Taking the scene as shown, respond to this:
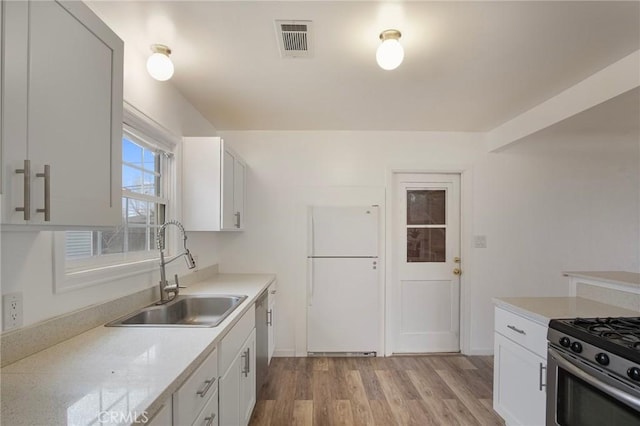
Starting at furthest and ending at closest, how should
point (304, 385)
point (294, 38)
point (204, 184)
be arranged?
1. point (304, 385)
2. point (204, 184)
3. point (294, 38)

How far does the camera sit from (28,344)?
1215 millimetres

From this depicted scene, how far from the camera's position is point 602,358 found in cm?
143

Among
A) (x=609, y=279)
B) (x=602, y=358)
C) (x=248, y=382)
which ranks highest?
(x=609, y=279)

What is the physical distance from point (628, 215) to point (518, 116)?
1958mm

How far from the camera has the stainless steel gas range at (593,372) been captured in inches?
52.0

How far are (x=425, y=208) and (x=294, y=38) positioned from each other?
→ 8.01ft

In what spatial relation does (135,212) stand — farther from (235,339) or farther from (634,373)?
(634,373)

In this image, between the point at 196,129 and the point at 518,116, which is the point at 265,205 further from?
the point at 518,116

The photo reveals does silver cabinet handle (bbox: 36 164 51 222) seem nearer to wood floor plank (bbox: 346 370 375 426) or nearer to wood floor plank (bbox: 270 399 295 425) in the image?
wood floor plank (bbox: 270 399 295 425)

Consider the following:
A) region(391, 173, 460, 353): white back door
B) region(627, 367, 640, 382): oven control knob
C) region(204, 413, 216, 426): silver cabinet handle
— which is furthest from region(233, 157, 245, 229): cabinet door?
region(627, 367, 640, 382): oven control knob

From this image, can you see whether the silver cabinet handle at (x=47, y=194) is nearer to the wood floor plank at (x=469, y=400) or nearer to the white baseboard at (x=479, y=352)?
the wood floor plank at (x=469, y=400)

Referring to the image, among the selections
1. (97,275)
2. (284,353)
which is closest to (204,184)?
(97,275)

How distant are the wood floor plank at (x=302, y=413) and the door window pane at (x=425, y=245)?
5.95 ft

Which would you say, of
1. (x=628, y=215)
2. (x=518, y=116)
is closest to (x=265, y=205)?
(x=518, y=116)
